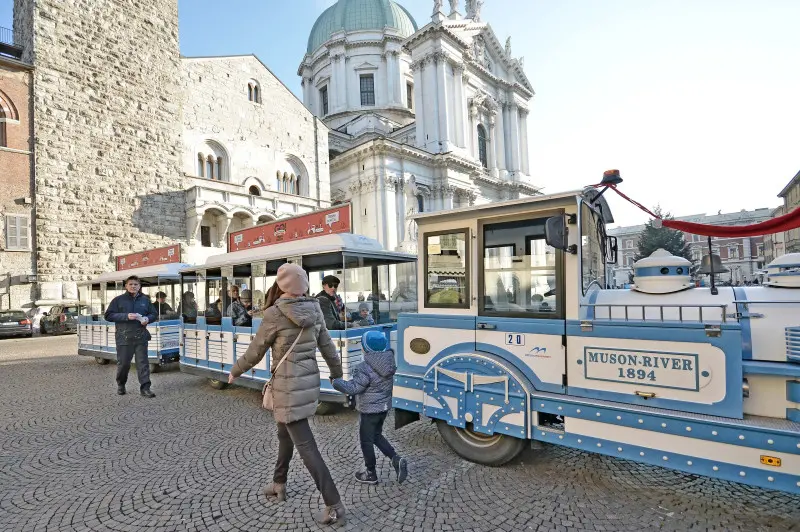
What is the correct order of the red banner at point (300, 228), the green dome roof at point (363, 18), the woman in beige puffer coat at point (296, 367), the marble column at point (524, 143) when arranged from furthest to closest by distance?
the marble column at point (524, 143) < the green dome roof at point (363, 18) < the red banner at point (300, 228) < the woman in beige puffer coat at point (296, 367)

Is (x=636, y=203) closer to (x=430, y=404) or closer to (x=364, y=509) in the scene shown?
(x=430, y=404)

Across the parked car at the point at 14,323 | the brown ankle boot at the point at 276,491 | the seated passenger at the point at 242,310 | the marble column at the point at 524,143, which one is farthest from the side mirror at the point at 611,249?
the marble column at the point at 524,143

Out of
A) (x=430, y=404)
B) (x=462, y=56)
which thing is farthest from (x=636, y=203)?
(x=462, y=56)

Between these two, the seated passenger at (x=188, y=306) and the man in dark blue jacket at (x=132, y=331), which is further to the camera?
the seated passenger at (x=188, y=306)

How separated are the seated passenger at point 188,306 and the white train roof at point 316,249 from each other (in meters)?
1.39

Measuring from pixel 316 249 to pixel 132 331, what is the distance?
410 centimetres

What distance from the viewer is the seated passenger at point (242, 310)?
7.43 meters

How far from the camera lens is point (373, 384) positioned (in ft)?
12.3

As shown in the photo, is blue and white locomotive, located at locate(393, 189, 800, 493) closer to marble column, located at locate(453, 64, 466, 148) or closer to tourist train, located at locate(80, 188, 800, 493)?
tourist train, located at locate(80, 188, 800, 493)

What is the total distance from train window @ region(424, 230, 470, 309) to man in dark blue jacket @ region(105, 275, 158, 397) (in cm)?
567

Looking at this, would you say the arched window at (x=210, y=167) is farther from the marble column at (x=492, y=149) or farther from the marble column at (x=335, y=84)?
the marble column at (x=492, y=149)

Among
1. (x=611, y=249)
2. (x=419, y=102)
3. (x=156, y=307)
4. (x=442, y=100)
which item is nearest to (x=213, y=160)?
(x=156, y=307)

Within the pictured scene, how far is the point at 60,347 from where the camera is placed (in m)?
14.8

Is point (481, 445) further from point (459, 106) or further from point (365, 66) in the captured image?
point (365, 66)
